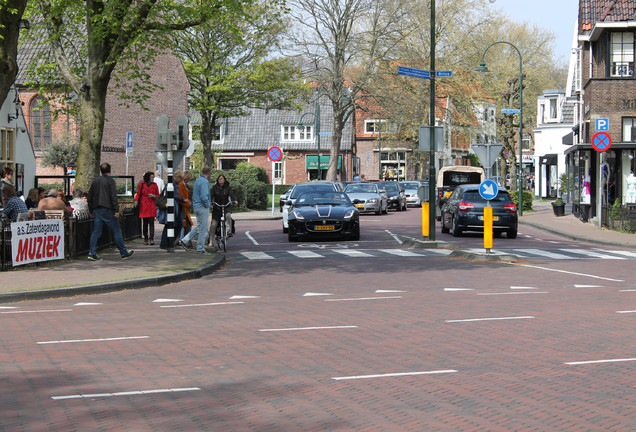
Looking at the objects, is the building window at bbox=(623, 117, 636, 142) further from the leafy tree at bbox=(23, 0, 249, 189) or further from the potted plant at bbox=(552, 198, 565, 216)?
the leafy tree at bbox=(23, 0, 249, 189)

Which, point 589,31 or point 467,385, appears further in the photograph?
point 589,31

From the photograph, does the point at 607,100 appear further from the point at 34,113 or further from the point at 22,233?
the point at 34,113

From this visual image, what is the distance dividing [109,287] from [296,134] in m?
70.4

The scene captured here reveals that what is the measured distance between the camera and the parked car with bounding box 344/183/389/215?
43.3 meters

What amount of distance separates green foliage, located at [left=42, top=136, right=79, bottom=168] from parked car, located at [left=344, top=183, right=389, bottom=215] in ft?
56.3

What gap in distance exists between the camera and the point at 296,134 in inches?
3312

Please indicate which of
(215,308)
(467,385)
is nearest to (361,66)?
(215,308)

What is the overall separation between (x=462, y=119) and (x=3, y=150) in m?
40.3

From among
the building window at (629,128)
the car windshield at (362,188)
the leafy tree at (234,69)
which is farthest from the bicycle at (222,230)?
the leafy tree at (234,69)

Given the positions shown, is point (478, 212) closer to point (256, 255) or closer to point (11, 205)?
point (256, 255)

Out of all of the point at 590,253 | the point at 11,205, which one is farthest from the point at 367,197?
the point at 11,205

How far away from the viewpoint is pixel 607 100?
35594 millimetres

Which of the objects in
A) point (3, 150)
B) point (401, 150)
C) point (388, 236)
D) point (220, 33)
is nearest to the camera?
point (388, 236)

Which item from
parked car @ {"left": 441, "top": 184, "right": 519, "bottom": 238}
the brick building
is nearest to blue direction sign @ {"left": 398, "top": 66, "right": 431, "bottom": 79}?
parked car @ {"left": 441, "top": 184, "right": 519, "bottom": 238}
